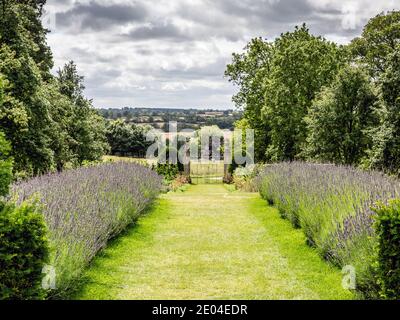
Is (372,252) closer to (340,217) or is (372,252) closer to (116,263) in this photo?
(340,217)

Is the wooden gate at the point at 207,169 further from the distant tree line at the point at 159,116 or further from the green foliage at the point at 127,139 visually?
the distant tree line at the point at 159,116

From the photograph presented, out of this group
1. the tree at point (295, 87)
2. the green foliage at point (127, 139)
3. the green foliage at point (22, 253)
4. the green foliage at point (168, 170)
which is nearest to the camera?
the green foliage at point (22, 253)

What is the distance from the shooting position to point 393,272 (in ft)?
18.9

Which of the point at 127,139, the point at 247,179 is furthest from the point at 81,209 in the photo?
the point at 127,139

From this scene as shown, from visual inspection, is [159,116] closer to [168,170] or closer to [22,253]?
[168,170]

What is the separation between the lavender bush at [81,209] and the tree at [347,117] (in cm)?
1226

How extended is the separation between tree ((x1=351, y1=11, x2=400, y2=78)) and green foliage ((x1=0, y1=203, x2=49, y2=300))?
3235cm

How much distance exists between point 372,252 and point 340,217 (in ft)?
5.35

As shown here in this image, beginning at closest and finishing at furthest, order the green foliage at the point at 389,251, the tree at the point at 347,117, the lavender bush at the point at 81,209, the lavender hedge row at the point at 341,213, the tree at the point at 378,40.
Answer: the green foliage at the point at 389,251 < the lavender hedge row at the point at 341,213 < the lavender bush at the point at 81,209 < the tree at the point at 347,117 < the tree at the point at 378,40

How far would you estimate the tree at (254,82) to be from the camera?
131 feet

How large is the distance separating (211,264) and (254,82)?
1318 inches

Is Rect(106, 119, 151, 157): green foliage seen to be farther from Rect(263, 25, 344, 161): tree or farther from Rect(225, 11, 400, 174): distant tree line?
Rect(263, 25, 344, 161): tree

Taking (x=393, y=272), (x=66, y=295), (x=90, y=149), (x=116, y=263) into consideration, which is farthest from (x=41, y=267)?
(x=90, y=149)

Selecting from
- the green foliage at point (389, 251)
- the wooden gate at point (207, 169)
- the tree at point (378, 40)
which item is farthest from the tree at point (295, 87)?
the green foliage at point (389, 251)
